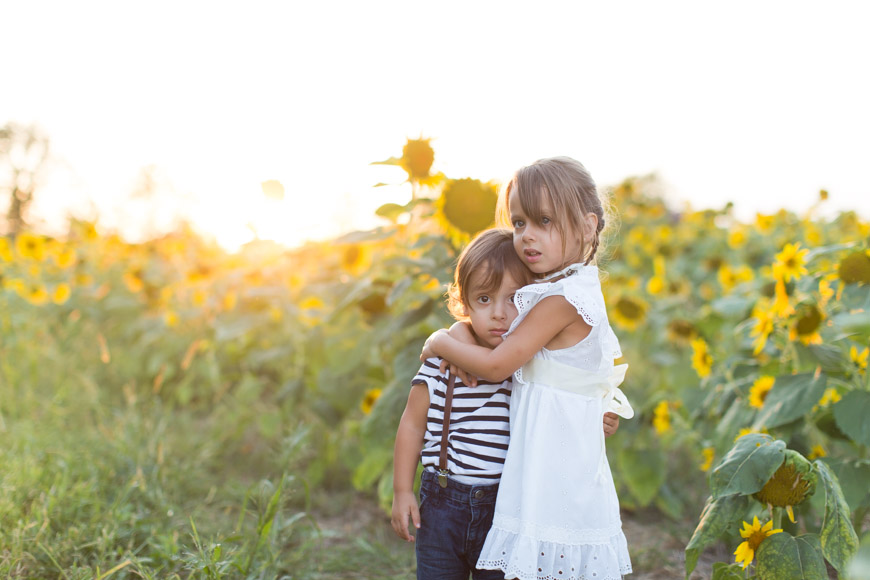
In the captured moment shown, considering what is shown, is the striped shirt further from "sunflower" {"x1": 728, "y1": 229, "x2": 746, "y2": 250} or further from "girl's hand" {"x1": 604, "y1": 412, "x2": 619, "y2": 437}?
"sunflower" {"x1": 728, "y1": 229, "x2": 746, "y2": 250}

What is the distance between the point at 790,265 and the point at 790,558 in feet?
3.83

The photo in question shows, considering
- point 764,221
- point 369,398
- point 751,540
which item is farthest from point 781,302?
point 764,221

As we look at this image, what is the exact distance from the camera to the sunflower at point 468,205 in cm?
217

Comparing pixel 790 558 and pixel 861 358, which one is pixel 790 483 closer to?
pixel 790 558

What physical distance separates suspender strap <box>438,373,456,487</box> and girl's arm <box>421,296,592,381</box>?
0.29ft

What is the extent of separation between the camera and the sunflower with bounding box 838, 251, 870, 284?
202cm

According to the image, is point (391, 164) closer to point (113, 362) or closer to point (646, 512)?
point (646, 512)

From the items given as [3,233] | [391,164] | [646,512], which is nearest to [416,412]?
[391,164]

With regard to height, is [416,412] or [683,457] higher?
[416,412]

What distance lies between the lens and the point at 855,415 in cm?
180

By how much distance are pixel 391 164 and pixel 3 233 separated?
6.15 meters

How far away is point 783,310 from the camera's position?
2215 millimetres

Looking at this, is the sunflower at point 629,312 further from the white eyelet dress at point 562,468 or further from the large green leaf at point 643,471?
the white eyelet dress at point 562,468

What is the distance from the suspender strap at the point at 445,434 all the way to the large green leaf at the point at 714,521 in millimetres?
568
